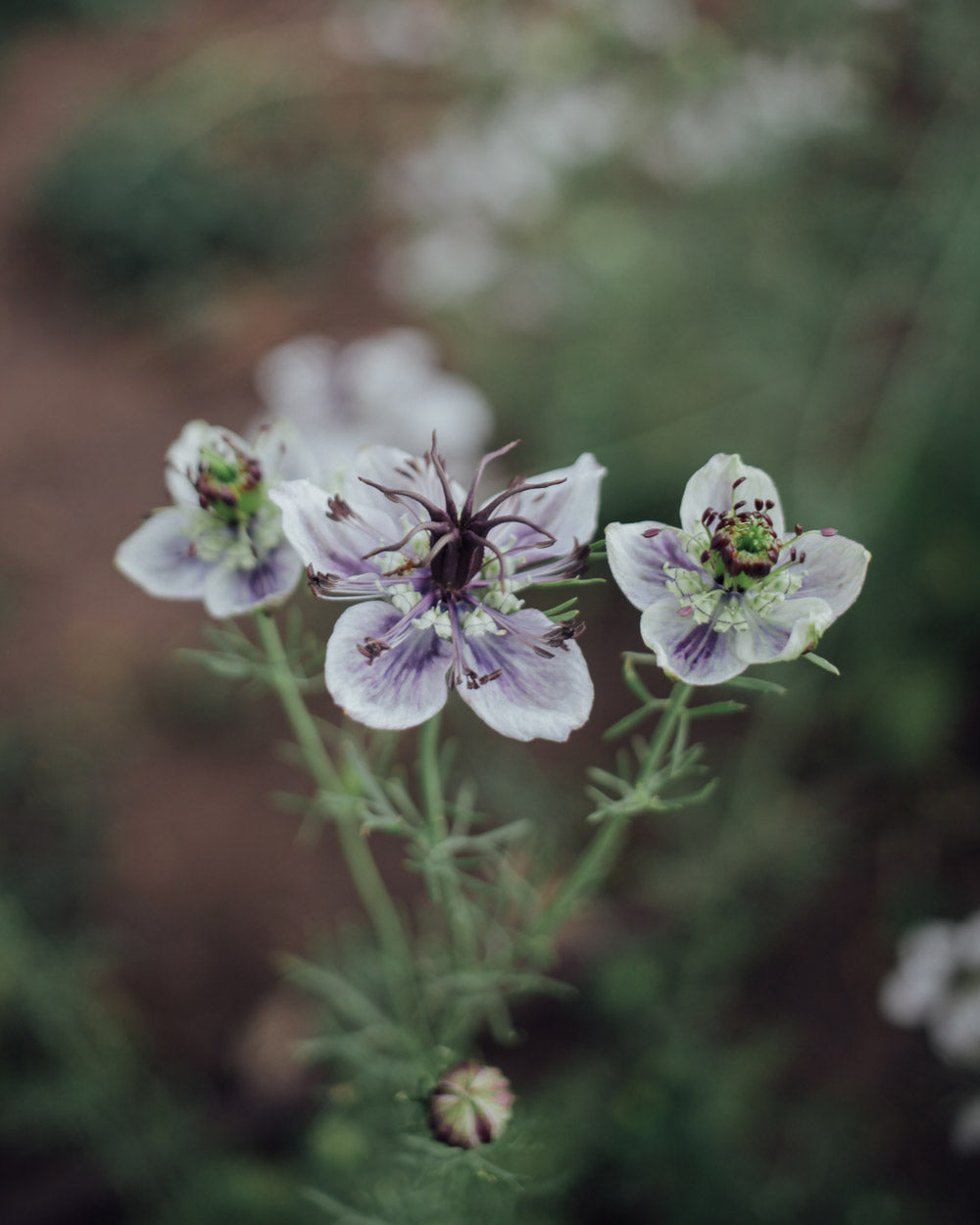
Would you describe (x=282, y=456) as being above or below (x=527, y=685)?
above

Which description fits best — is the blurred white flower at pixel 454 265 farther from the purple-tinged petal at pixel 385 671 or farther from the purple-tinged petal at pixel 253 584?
the purple-tinged petal at pixel 385 671

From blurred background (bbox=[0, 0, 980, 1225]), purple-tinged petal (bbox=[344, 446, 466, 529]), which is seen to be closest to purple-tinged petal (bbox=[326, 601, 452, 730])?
purple-tinged petal (bbox=[344, 446, 466, 529])

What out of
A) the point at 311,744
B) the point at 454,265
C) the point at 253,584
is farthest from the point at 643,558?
the point at 454,265

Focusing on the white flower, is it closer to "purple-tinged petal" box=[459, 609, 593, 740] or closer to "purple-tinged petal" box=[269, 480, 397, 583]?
"purple-tinged petal" box=[459, 609, 593, 740]

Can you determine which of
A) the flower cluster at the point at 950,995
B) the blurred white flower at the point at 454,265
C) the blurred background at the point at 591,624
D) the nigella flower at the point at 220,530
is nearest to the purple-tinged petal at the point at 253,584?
the nigella flower at the point at 220,530

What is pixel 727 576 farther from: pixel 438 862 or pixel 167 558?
pixel 167 558
